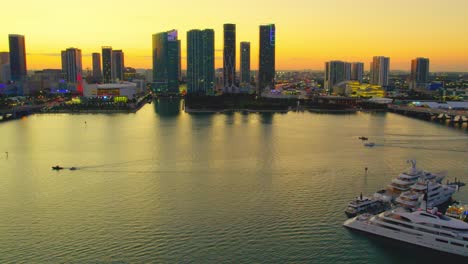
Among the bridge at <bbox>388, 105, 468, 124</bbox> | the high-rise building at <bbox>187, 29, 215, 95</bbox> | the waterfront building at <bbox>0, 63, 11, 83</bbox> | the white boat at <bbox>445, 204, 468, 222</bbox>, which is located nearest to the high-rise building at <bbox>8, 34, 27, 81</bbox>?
the waterfront building at <bbox>0, 63, 11, 83</bbox>

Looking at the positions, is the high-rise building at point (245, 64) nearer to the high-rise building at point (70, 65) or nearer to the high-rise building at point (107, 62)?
the high-rise building at point (107, 62)

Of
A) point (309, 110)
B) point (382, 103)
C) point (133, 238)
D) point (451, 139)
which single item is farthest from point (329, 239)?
point (382, 103)

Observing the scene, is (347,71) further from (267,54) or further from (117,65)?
(117,65)

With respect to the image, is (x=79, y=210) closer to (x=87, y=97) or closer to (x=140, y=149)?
(x=140, y=149)

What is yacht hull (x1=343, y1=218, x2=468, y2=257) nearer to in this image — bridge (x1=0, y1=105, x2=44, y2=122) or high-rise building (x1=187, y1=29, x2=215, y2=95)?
bridge (x1=0, y1=105, x2=44, y2=122)

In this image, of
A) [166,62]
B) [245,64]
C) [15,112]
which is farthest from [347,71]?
[15,112]
